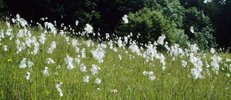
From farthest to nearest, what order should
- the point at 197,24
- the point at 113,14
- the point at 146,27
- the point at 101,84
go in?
the point at 197,24, the point at 113,14, the point at 146,27, the point at 101,84

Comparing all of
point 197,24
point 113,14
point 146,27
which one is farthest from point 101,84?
point 197,24

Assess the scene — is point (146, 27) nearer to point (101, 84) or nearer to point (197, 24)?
point (101, 84)

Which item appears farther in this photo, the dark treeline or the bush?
the dark treeline

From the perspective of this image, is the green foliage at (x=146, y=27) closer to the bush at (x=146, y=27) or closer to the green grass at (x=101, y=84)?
the bush at (x=146, y=27)

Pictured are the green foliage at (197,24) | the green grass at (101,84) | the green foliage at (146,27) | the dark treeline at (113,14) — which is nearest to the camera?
the green grass at (101,84)

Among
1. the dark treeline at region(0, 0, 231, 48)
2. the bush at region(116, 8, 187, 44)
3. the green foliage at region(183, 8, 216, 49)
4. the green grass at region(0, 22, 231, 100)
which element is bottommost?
the green grass at region(0, 22, 231, 100)

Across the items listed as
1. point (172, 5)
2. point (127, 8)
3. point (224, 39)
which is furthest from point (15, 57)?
point (224, 39)

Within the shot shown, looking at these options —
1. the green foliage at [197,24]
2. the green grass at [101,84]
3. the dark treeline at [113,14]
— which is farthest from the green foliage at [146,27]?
the green foliage at [197,24]

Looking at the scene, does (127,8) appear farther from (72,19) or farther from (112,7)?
(72,19)

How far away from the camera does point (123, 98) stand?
4945mm

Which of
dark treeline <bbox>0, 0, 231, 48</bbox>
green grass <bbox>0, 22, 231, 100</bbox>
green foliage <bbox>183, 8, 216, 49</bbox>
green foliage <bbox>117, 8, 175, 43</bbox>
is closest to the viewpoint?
green grass <bbox>0, 22, 231, 100</bbox>

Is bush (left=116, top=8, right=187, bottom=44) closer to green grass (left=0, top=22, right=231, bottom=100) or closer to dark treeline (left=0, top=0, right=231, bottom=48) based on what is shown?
dark treeline (left=0, top=0, right=231, bottom=48)

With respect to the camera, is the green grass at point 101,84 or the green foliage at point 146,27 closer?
the green grass at point 101,84

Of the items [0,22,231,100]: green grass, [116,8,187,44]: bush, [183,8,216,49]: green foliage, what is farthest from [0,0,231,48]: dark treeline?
[0,22,231,100]: green grass
